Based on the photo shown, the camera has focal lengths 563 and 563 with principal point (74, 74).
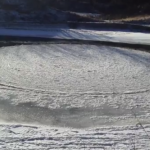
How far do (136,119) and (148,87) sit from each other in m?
2.78

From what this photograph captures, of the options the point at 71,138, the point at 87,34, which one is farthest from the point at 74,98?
Answer: the point at 87,34

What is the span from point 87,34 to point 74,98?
37.9ft

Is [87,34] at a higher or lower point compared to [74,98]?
higher

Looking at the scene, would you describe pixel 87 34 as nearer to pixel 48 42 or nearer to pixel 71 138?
pixel 48 42

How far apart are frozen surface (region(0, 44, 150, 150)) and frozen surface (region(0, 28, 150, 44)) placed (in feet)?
11.5

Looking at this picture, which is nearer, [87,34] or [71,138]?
[71,138]

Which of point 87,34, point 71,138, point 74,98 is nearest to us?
point 71,138

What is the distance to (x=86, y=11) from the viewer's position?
107 ft

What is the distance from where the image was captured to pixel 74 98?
1107 cm

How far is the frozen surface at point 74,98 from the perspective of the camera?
26.5 feet

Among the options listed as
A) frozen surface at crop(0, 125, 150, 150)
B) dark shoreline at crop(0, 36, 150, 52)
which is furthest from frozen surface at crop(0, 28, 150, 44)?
frozen surface at crop(0, 125, 150, 150)

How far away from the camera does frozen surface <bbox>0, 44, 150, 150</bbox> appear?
807 cm

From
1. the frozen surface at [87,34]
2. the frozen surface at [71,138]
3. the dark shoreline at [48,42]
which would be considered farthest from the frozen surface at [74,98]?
the frozen surface at [87,34]

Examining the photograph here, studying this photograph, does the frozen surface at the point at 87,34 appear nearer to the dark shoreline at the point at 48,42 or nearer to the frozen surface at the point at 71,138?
the dark shoreline at the point at 48,42
